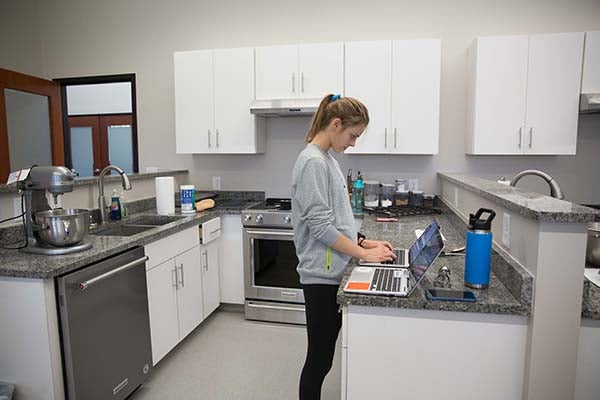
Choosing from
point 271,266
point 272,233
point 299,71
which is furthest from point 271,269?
point 299,71

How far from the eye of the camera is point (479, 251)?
4.59 feet

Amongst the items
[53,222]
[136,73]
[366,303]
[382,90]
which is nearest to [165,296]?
[53,222]

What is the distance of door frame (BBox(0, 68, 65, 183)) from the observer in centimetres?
365

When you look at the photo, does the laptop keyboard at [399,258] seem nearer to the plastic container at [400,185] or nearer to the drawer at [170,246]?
the drawer at [170,246]

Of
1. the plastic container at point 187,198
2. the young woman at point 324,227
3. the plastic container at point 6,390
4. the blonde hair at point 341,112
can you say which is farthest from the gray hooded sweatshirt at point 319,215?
the plastic container at point 187,198

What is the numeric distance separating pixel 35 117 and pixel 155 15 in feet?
5.11

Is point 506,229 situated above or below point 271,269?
above

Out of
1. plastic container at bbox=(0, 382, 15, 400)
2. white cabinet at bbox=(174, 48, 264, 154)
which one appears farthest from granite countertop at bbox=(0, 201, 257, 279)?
white cabinet at bbox=(174, 48, 264, 154)

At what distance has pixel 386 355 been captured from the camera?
1.41 meters

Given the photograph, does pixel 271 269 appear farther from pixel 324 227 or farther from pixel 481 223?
pixel 481 223

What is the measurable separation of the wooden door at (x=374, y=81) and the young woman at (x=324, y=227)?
1.62 metres

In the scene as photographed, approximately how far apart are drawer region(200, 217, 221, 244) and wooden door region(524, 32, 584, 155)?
8.08 ft

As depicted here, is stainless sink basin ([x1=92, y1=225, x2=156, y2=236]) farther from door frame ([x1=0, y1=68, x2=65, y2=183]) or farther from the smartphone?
the smartphone

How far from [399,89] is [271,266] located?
172 centimetres
